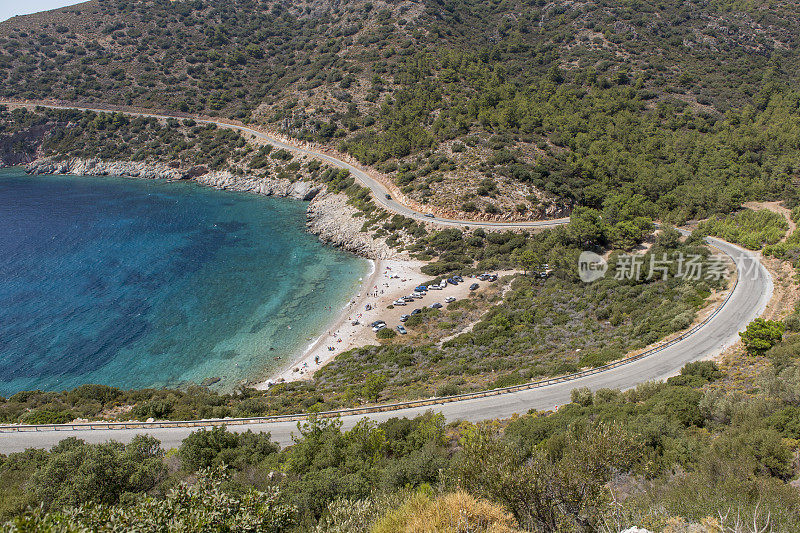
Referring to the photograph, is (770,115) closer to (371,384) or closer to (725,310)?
(725,310)

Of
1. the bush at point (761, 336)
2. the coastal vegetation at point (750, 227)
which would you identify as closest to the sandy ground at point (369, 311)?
the bush at point (761, 336)

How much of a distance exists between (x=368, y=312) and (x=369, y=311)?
0.78ft

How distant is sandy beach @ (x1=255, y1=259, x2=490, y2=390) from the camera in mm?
43031

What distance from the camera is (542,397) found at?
28.2 meters

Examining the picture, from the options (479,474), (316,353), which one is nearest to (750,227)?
(316,353)

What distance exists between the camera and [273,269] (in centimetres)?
6284

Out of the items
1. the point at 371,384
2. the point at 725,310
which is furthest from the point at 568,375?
the point at 725,310

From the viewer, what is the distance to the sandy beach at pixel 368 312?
43.0 meters

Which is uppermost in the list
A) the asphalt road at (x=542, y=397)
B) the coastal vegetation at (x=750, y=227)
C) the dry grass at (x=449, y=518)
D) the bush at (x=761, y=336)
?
the dry grass at (x=449, y=518)

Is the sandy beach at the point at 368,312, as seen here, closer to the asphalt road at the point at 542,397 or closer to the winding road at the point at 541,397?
the winding road at the point at 541,397

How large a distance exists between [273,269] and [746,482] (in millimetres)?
57895

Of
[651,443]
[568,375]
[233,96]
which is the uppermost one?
[233,96]

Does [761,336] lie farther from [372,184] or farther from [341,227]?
[372,184]

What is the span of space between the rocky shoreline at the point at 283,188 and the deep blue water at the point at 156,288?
3.01 metres
